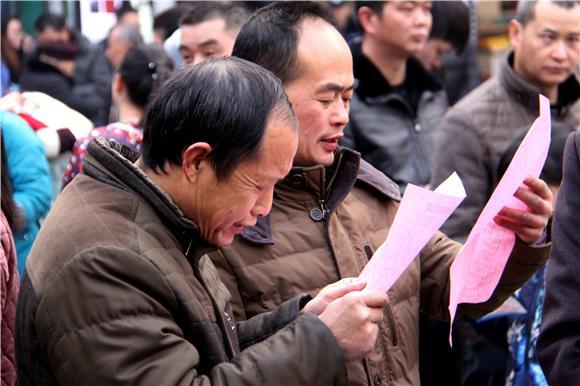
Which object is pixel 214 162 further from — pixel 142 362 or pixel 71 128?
pixel 71 128

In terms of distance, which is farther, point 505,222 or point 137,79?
point 137,79

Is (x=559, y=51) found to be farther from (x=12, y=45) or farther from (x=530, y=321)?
(x=12, y=45)

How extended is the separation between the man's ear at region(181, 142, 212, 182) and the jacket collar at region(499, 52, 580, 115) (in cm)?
268

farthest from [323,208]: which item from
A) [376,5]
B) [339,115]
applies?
[376,5]

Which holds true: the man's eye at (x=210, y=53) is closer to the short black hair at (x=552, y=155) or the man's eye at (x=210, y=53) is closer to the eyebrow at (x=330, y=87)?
the short black hair at (x=552, y=155)

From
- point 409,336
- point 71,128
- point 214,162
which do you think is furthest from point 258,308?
point 71,128

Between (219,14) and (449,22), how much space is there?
265 cm

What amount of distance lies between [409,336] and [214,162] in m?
0.94

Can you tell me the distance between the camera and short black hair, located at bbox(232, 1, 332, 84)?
2746mm

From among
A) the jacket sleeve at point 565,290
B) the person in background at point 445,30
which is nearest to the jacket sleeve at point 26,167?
the jacket sleeve at point 565,290

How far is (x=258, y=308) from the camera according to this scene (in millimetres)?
2562

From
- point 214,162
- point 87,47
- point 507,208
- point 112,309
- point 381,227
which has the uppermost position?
point 214,162

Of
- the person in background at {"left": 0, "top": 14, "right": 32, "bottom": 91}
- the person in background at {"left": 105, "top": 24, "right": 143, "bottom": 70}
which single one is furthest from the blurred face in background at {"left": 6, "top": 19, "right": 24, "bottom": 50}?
the person in background at {"left": 105, "top": 24, "right": 143, "bottom": 70}

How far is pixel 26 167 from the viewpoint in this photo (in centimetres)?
418
